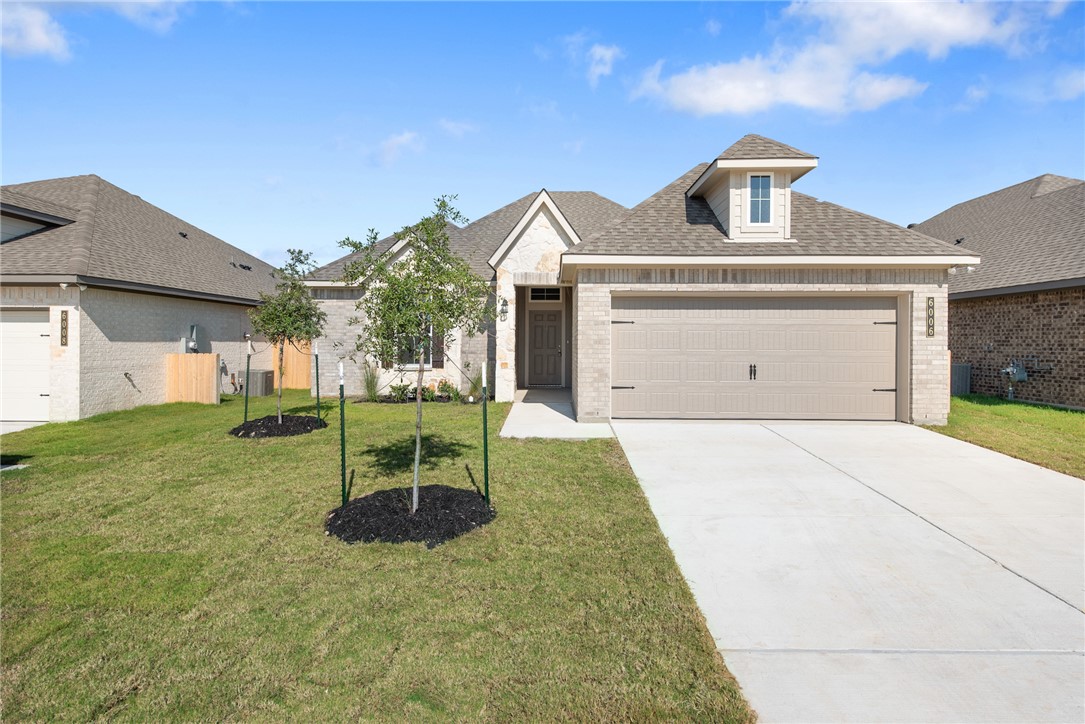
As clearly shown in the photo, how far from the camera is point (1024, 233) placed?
54.2ft

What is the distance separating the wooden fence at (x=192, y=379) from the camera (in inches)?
572

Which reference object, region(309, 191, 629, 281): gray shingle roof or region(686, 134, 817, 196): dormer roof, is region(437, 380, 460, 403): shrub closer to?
region(309, 191, 629, 281): gray shingle roof

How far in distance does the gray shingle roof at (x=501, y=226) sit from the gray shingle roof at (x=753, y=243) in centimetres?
398

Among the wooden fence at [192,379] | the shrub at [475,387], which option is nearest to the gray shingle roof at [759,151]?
the shrub at [475,387]

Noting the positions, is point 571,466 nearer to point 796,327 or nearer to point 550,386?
point 796,327

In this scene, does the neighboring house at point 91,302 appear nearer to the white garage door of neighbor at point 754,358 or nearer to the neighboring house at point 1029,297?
the white garage door of neighbor at point 754,358

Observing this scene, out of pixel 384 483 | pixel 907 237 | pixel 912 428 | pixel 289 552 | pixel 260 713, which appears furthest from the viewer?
pixel 907 237

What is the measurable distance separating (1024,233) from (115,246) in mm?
25824

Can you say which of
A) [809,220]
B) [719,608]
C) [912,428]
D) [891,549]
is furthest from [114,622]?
[809,220]

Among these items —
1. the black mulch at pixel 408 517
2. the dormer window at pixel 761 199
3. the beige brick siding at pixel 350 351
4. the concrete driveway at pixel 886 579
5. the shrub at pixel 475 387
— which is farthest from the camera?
the beige brick siding at pixel 350 351

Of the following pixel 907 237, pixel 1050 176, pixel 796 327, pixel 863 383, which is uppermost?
pixel 1050 176

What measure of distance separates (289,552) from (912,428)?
1127cm

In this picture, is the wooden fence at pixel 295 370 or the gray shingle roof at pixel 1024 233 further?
the wooden fence at pixel 295 370

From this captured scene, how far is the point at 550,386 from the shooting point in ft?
60.1
